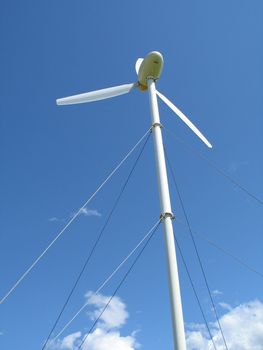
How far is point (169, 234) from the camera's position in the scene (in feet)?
40.2

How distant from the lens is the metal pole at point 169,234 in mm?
10344

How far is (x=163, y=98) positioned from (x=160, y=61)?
2215 millimetres

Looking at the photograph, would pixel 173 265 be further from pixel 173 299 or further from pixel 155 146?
pixel 155 146

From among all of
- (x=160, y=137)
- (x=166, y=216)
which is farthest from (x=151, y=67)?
(x=166, y=216)

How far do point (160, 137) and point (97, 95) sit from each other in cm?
545

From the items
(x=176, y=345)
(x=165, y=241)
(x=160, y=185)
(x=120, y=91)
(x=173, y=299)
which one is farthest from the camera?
(x=120, y=91)

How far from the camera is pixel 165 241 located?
1214 centimetres

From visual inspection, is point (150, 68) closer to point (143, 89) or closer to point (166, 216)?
point (143, 89)

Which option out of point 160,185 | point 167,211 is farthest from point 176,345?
point 160,185

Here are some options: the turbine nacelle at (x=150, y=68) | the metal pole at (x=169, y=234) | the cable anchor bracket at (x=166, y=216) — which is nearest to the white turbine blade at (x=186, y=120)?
the turbine nacelle at (x=150, y=68)

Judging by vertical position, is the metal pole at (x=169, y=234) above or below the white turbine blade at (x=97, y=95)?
below

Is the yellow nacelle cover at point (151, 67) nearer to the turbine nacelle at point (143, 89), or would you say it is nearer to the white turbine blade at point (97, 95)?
the turbine nacelle at point (143, 89)

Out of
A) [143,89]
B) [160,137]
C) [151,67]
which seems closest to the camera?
[160,137]

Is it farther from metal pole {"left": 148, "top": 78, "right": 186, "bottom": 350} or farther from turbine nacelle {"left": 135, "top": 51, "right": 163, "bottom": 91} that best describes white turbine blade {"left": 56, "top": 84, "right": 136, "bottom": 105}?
metal pole {"left": 148, "top": 78, "right": 186, "bottom": 350}
